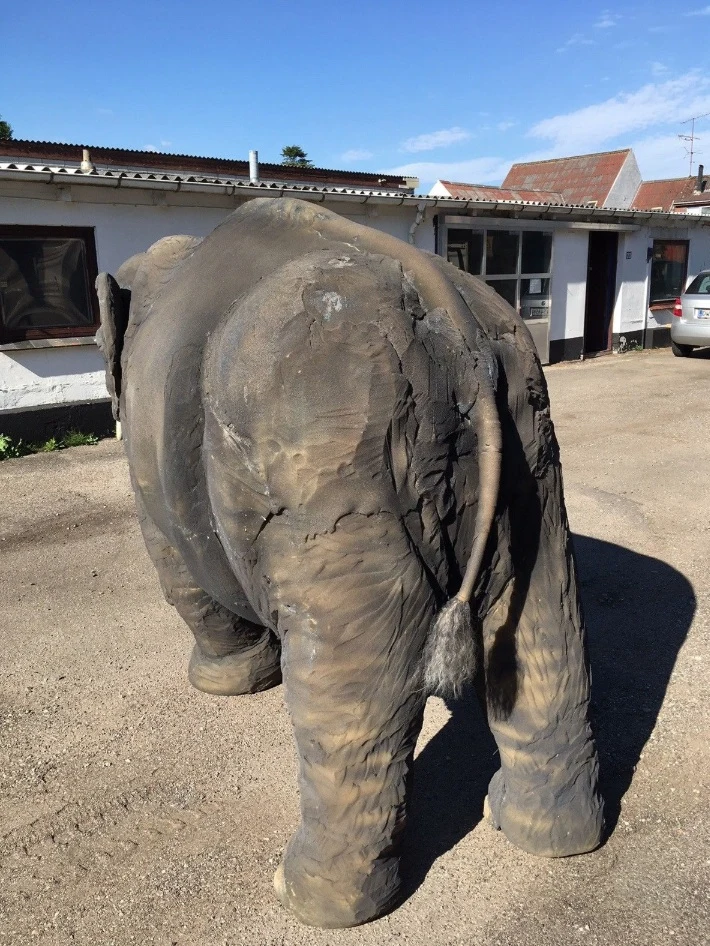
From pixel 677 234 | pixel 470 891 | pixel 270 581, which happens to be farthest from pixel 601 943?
pixel 677 234

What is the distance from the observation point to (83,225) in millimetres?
8422

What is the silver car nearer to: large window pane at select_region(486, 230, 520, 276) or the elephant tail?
large window pane at select_region(486, 230, 520, 276)

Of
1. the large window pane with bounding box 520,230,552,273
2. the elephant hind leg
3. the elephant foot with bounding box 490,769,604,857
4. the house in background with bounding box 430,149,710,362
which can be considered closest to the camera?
the elephant foot with bounding box 490,769,604,857

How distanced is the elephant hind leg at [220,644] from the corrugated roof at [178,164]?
15.9m

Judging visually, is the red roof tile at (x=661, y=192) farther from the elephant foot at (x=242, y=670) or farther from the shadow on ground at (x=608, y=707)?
the elephant foot at (x=242, y=670)

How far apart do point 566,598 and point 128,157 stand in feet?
63.6

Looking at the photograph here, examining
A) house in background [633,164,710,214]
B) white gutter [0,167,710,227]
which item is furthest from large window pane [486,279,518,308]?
house in background [633,164,710,214]

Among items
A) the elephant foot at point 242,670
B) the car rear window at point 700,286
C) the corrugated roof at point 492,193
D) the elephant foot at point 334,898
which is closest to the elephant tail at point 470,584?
the elephant foot at point 334,898

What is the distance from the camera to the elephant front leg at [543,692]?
217cm

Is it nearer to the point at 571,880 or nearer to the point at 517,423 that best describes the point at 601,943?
the point at 571,880

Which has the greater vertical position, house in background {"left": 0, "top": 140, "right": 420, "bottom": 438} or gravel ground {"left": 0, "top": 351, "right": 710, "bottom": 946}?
house in background {"left": 0, "top": 140, "right": 420, "bottom": 438}

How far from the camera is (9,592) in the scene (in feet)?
15.2

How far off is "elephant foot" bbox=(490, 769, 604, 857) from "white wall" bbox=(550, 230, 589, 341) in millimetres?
12531

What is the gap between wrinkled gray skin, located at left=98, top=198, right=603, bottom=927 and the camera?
1755mm
